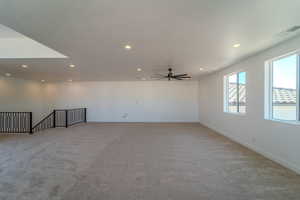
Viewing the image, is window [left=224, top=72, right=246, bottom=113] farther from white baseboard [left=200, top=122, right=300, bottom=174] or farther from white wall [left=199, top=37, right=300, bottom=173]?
white baseboard [left=200, top=122, right=300, bottom=174]

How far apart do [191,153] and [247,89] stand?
2.59 metres

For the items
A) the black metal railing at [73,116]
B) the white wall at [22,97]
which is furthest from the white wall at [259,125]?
the white wall at [22,97]

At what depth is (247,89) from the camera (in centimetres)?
462

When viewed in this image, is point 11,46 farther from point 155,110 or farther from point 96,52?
point 155,110

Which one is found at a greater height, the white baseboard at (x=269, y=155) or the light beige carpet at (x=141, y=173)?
the white baseboard at (x=269, y=155)

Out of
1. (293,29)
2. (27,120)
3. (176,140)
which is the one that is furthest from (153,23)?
(27,120)

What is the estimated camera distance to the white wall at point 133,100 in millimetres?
9516

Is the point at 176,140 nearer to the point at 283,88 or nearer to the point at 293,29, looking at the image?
the point at 283,88

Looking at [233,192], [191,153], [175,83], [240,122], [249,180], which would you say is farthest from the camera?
[175,83]

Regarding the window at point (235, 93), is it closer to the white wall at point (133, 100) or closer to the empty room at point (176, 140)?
the empty room at point (176, 140)

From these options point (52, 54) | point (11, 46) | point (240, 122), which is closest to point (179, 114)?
point (240, 122)

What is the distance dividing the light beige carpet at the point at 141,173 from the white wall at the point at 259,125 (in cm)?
32

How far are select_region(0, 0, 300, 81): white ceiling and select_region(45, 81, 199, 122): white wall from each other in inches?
222

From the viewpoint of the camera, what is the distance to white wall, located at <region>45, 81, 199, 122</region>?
9516 mm
